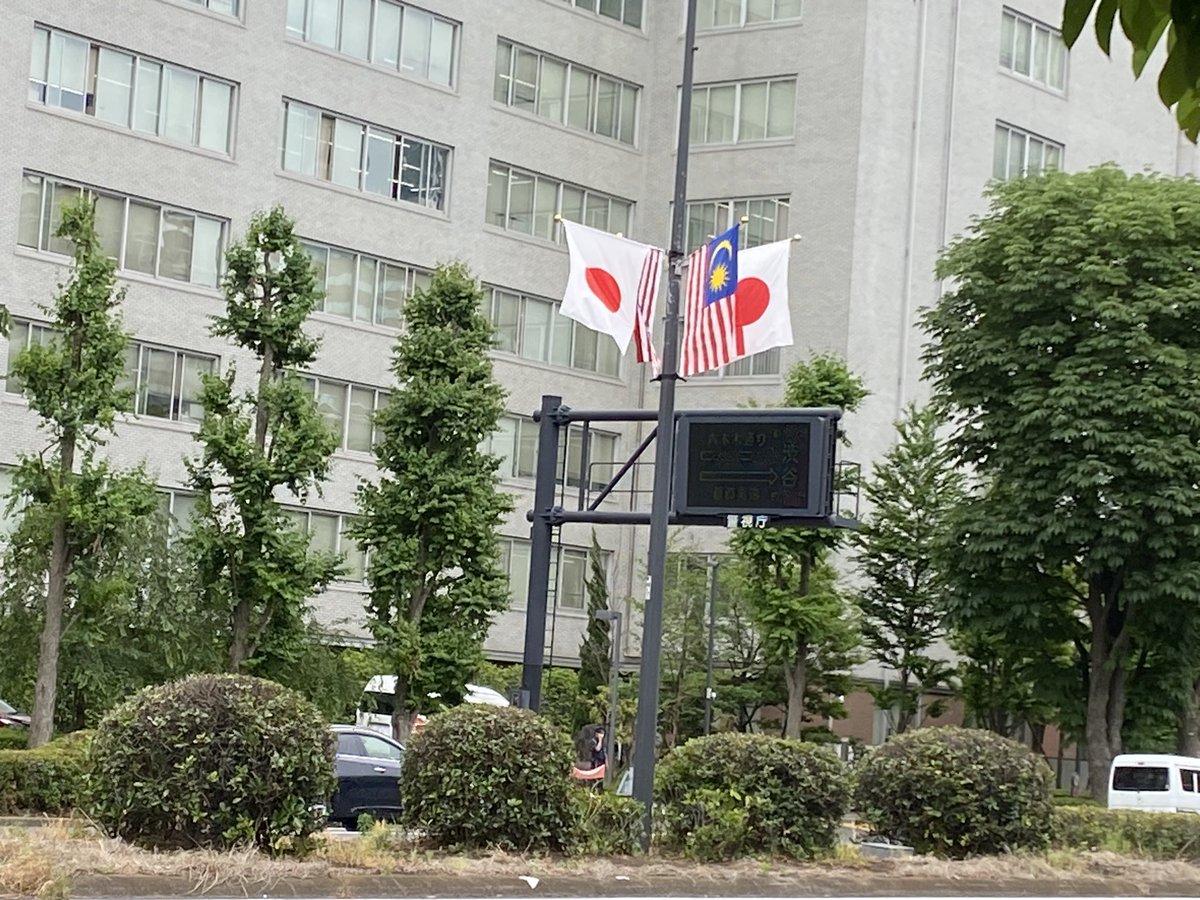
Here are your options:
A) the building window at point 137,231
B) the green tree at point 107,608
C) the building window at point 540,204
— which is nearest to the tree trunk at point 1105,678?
the building window at point 540,204

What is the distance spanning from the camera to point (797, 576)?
46.1 metres

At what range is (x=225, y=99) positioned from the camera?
47.4m

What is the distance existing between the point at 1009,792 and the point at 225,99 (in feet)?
107

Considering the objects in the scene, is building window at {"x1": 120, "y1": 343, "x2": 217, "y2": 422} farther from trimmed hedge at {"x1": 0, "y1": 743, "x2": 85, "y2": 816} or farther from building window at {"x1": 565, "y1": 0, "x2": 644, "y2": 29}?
trimmed hedge at {"x1": 0, "y1": 743, "x2": 85, "y2": 816}

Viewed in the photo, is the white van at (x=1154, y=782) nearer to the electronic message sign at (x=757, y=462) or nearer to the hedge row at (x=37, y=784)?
the electronic message sign at (x=757, y=462)

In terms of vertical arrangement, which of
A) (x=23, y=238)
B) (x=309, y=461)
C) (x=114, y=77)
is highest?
(x=114, y=77)

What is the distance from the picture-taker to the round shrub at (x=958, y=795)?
2017 centimetres

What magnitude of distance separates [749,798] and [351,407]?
32498 millimetres

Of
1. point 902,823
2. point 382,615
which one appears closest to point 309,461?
point 382,615

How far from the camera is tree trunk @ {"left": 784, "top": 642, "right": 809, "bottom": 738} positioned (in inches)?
1790

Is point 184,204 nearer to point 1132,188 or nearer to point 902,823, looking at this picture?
point 1132,188

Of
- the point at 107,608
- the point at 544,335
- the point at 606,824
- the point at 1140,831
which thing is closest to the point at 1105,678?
the point at 1140,831

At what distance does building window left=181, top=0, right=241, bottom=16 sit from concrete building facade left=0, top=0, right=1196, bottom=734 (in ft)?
0.24

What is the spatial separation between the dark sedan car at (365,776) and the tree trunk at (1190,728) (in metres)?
22.8
